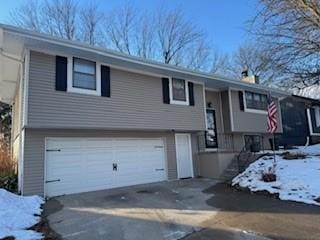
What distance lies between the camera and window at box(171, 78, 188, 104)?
526 inches

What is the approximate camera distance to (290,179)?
9797mm

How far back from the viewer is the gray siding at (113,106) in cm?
930

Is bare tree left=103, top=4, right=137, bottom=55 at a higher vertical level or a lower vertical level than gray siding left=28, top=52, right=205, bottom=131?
higher

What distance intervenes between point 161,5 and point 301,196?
830 inches

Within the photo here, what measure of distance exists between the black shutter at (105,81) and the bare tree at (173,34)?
16.1m

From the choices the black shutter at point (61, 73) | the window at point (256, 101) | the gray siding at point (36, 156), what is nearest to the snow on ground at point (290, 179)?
the window at point (256, 101)

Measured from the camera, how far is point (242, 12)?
39.4 feet

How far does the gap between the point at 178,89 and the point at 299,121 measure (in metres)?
12.5

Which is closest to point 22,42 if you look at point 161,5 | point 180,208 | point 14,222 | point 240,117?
point 14,222

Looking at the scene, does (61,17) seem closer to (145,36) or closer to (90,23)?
(90,23)

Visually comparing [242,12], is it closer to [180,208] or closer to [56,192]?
[180,208]

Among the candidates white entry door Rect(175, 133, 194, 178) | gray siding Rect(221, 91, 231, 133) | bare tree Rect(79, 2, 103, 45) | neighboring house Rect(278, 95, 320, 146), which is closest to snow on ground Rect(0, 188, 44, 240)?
white entry door Rect(175, 133, 194, 178)

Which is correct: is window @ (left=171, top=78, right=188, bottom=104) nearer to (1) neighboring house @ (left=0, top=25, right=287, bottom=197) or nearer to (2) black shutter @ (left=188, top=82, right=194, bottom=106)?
(1) neighboring house @ (left=0, top=25, right=287, bottom=197)

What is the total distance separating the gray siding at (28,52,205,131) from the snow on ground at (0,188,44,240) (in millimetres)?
2298
